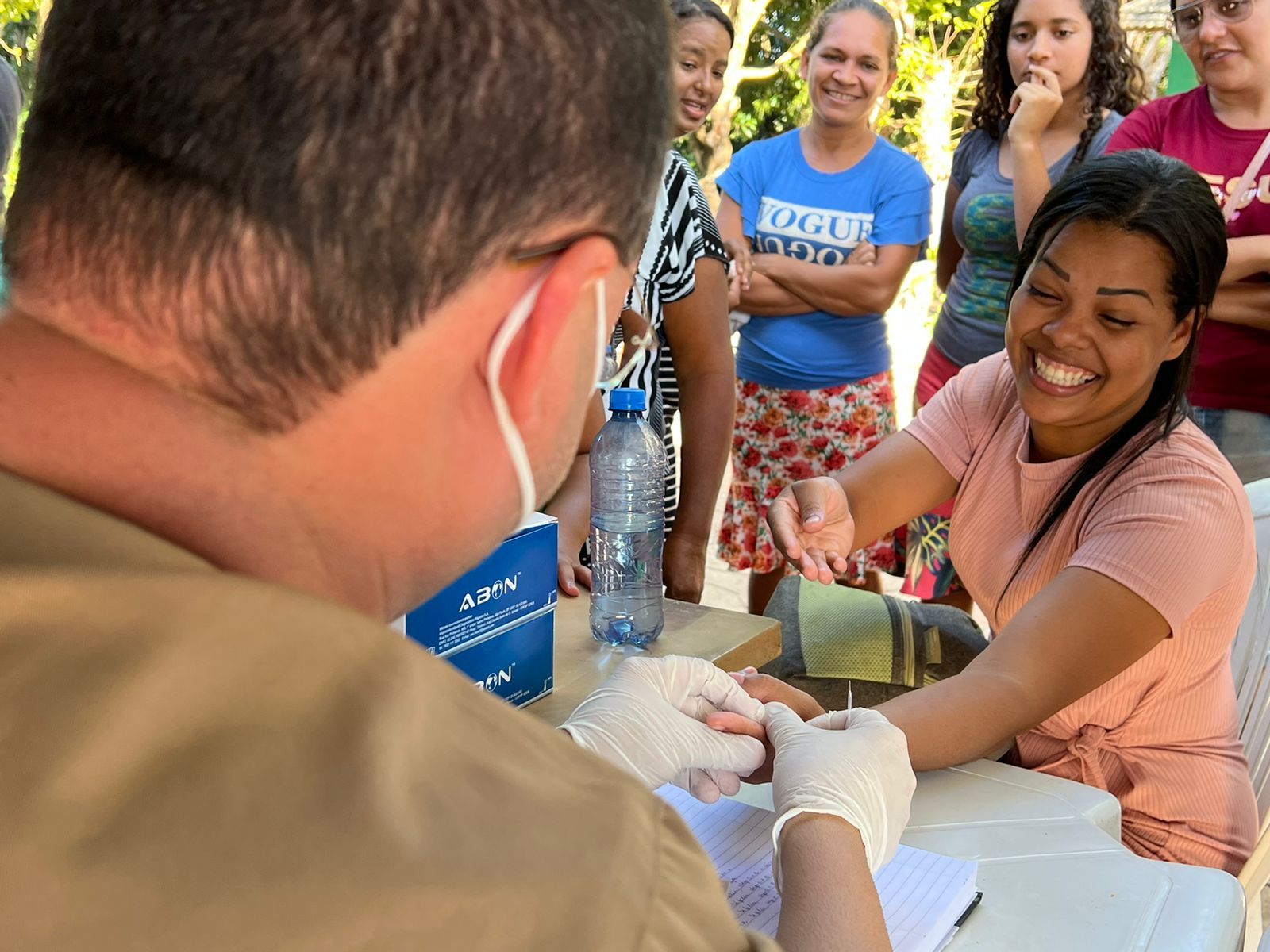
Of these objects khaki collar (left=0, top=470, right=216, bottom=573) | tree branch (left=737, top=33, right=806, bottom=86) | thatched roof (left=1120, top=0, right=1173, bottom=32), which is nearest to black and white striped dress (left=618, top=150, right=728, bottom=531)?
khaki collar (left=0, top=470, right=216, bottom=573)

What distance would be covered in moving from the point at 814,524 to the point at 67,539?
1.63 m

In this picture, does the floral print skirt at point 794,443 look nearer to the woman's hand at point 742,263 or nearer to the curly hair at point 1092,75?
the woman's hand at point 742,263

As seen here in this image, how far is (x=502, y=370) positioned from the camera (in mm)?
688

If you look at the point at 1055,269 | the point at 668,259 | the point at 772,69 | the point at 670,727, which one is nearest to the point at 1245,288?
the point at 1055,269

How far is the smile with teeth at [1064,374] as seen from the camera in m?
1.93

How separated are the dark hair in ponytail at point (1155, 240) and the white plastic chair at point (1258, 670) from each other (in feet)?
0.87

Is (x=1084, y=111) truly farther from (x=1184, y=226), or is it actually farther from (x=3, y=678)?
(x=3, y=678)

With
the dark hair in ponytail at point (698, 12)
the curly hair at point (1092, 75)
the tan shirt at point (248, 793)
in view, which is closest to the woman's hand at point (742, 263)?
the dark hair in ponytail at point (698, 12)

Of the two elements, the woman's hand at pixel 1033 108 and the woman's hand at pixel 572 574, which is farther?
the woman's hand at pixel 1033 108

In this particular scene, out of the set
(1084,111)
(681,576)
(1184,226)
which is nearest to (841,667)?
(681,576)

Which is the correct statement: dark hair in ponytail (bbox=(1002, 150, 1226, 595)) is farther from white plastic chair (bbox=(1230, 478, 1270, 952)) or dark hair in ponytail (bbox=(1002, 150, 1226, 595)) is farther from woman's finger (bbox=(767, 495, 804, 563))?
woman's finger (bbox=(767, 495, 804, 563))

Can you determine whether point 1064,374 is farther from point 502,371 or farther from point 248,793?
point 248,793

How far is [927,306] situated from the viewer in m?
7.99

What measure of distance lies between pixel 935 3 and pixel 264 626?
8.78 metres
